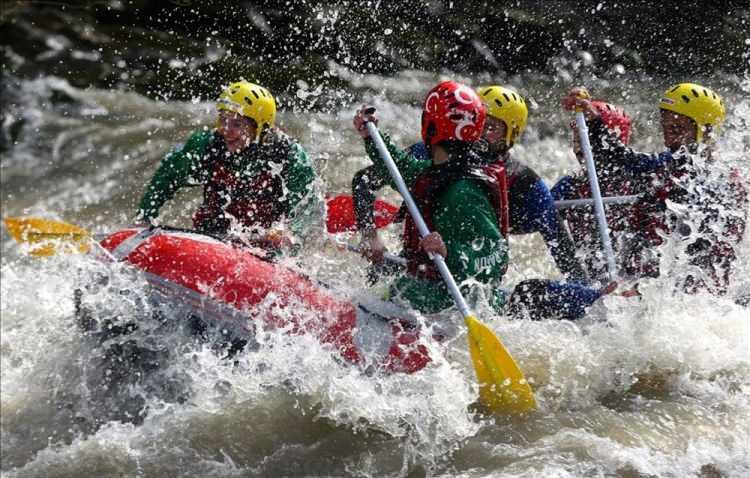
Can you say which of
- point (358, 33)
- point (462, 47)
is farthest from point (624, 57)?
point (358, 33)

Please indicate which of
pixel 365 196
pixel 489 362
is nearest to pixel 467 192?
pixel 489 362

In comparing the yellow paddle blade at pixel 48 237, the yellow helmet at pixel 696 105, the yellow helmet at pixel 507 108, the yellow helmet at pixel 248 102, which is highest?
the yellow helmet at pixel 696 105

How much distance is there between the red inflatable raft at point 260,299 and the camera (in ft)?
16.9

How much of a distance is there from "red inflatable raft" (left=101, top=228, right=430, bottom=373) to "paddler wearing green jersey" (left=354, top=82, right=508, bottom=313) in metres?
0.33

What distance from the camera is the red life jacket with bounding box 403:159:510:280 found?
495 cm

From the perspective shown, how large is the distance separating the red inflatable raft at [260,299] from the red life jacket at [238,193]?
3.26 ft

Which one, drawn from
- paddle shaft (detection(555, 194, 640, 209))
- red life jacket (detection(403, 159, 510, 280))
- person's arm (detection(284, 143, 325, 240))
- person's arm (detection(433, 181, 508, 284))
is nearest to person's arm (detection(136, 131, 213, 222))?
person's arm (detection(284, 143, 325, 240))

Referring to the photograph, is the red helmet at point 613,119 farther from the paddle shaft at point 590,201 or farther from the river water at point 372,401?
the river water at point 372,401

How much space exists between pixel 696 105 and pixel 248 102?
3.37 metres

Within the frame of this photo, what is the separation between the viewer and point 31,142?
1048 cm

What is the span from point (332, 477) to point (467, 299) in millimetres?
1294

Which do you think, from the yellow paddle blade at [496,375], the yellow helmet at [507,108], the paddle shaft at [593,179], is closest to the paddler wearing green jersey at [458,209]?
the yellow paddle blade at [496,375]

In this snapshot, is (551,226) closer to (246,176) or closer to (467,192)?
(467,192)

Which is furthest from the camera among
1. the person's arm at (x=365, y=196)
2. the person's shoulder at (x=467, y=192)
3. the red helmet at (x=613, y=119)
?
the red helmet at (x=613, y=119)
